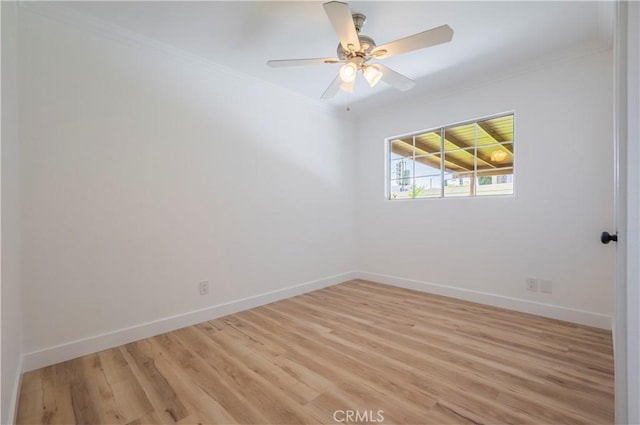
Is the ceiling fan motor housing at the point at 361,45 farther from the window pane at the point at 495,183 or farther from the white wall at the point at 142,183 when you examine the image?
the window pane at the point at 495,183

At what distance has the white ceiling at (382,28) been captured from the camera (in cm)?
198

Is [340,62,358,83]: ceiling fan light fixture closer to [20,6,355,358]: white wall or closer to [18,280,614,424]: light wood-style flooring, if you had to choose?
[20,6,355,358]: white wall

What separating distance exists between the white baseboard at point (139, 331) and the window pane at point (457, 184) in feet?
7.29

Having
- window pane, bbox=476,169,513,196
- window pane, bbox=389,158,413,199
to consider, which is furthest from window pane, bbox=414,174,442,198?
window pane, bbox=476,169,513,196

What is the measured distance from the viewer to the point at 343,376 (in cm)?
176

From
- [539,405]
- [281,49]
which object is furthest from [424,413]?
[281,49]

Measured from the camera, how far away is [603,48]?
238 centimetres

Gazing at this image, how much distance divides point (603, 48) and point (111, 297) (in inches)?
176

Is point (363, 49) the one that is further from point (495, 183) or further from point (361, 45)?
point (495, 183)

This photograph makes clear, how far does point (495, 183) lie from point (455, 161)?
1.75ft

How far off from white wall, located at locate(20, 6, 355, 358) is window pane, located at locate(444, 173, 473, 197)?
1.81 meters

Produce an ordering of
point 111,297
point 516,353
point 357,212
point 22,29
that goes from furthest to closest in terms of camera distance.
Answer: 1. point 357,212
2. point 111,297
3. point 516,353
4. point 22,29

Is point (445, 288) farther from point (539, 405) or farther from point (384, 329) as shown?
point (539, 405)

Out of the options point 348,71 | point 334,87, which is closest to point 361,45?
point 348,71
